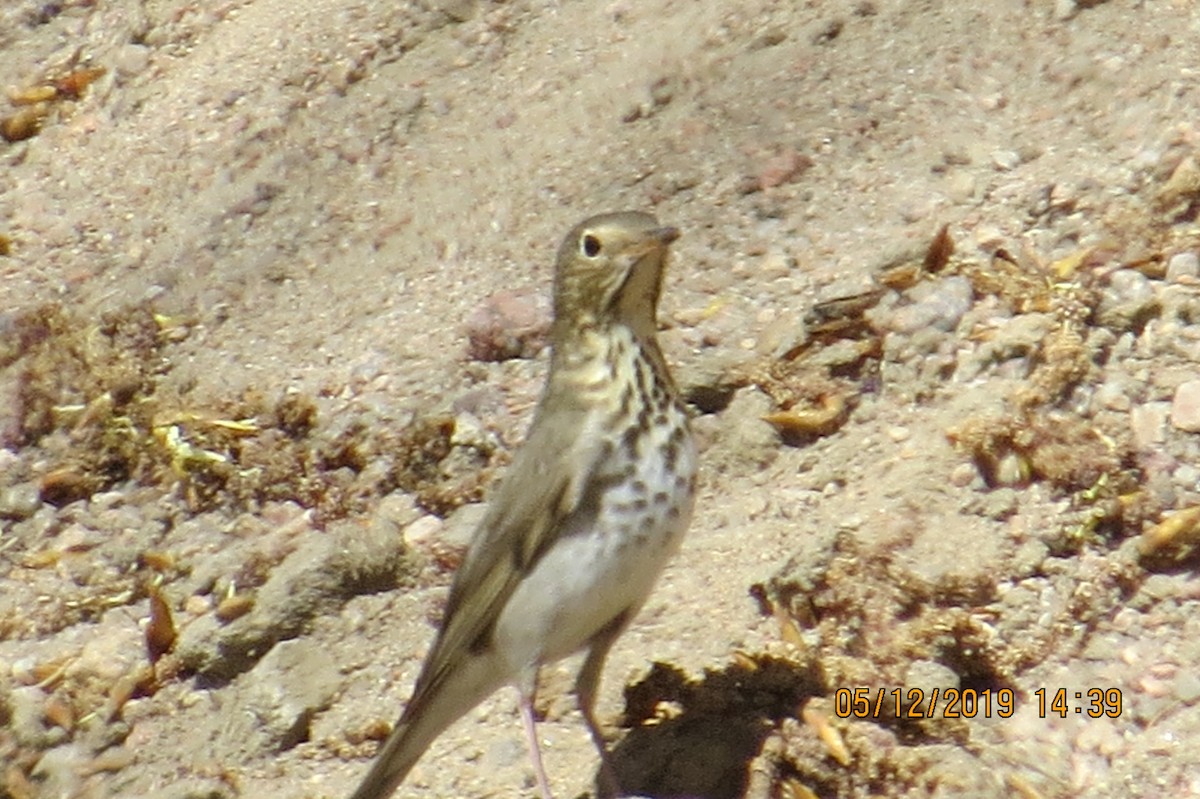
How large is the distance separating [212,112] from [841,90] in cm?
227

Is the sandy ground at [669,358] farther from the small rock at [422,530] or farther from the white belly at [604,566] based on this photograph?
the white belly at [604,566]

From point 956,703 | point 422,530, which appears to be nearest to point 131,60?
point 422,530

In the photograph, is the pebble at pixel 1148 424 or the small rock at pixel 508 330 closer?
the pebble at pixel 1148 424

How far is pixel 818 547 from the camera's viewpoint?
5.34 m

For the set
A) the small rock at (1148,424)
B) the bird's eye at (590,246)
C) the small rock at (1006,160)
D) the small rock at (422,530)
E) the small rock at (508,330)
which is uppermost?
the bird's eye at (590,246)

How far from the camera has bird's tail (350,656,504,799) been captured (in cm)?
500

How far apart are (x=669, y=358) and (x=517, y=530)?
1.34 m

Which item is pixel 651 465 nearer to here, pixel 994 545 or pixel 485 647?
pixel 485 647

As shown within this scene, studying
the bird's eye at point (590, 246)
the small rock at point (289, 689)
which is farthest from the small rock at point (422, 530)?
the bird's eye at point (590, 246)

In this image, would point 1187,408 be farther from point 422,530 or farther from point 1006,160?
point 422,530

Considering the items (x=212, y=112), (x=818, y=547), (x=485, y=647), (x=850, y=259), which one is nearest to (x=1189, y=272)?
(x=850, y=259)

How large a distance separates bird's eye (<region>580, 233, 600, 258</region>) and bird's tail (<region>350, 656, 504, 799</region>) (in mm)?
1067

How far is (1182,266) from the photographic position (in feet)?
19.4

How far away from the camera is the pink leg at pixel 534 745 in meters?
4.97
